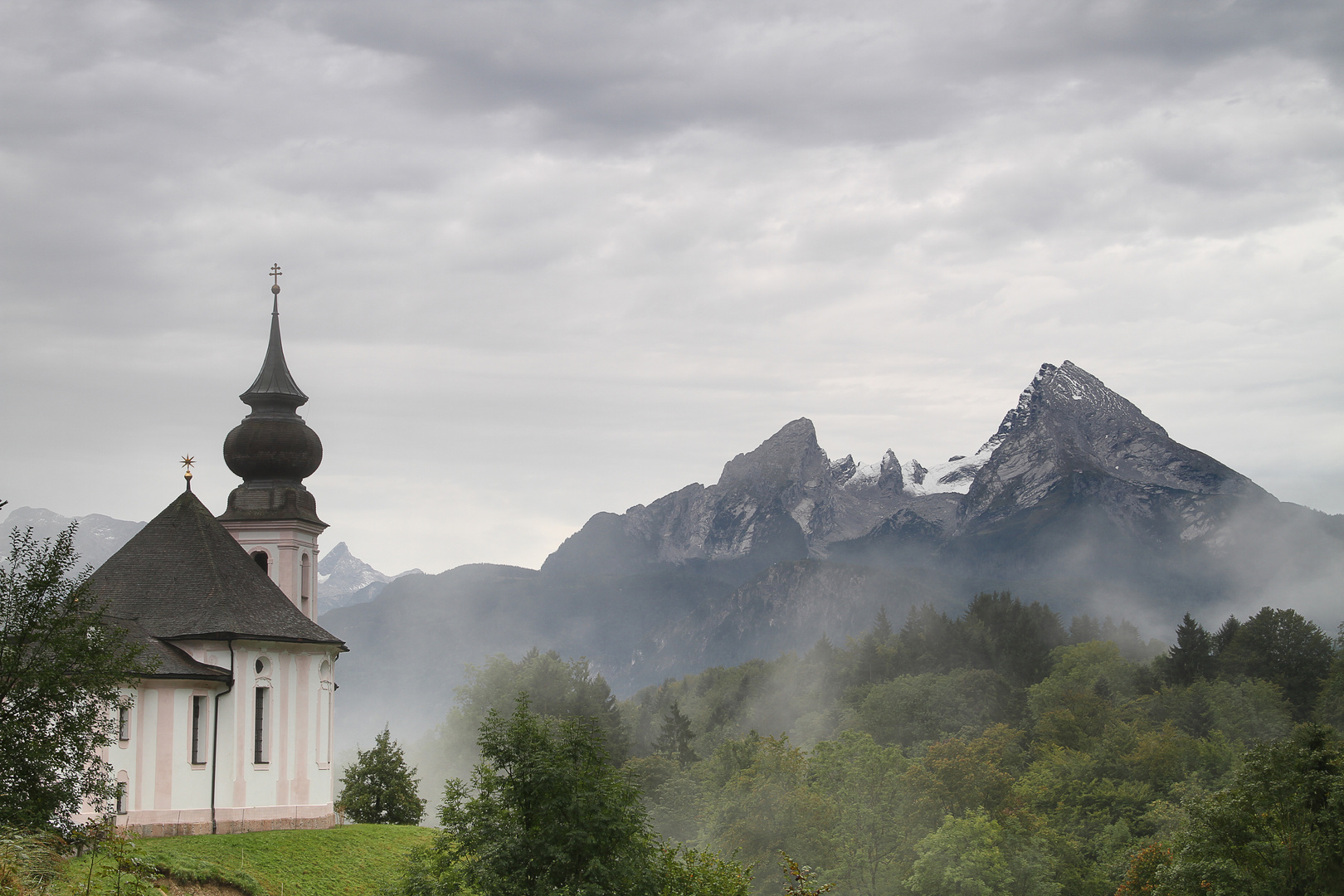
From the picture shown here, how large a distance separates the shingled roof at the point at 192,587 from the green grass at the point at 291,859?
755 centimetres

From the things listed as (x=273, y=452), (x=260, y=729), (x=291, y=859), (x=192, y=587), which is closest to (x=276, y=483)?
(x=273, y=452)

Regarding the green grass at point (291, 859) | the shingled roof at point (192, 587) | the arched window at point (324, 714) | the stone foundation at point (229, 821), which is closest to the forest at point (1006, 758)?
the green grass at point (291, 859)

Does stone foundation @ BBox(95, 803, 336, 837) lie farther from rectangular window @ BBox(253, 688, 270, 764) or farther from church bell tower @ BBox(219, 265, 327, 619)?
church bell tower @ BBox(219, 265, 327, 619)

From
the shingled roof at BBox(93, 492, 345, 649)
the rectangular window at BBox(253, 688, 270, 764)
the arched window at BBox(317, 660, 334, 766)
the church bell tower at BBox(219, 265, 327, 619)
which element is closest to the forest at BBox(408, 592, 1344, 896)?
the arched window at BBox(317, 660, 334, 766)

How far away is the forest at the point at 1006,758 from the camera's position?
151ft

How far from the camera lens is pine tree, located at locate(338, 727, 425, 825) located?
223 feet

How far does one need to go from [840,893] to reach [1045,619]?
3575 inches

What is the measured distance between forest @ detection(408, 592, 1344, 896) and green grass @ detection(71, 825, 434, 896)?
27.3 ft

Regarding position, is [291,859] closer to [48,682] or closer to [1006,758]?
[48,682]

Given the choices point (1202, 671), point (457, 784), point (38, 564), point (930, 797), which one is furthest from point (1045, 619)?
point (38, 564)

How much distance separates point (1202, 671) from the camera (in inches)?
4547

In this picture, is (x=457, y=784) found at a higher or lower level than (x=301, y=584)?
lower

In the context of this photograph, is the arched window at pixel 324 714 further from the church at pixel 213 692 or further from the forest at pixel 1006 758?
the forest at pixel 1006 758

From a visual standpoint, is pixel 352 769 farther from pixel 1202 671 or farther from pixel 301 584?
pixel 1202 671
